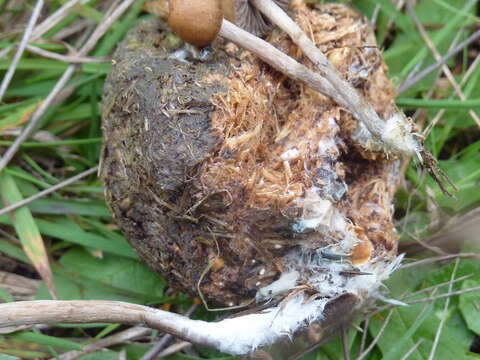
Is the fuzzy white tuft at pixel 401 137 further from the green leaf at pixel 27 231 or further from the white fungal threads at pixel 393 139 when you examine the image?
the green leaf at pixel 27 231

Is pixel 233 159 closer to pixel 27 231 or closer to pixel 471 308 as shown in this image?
pixel 27 231

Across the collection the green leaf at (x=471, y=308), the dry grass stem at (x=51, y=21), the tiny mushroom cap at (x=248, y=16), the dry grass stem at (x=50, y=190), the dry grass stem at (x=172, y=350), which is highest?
the tiny mushroom cap at (x=248, y=16)

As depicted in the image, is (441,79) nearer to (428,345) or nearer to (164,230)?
(428,345)

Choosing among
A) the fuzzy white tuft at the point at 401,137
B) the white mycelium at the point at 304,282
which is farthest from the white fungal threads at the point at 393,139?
the white mycelium at the point at 304,282

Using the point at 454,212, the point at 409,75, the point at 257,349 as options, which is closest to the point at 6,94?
the point at 257,349

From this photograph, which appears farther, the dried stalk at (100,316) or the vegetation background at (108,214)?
the vegetation background at (108,214)

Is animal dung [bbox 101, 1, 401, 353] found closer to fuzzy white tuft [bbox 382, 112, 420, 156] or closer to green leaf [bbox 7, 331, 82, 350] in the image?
fuzzy white tuft [bbox 382, 112, 420, 156]
